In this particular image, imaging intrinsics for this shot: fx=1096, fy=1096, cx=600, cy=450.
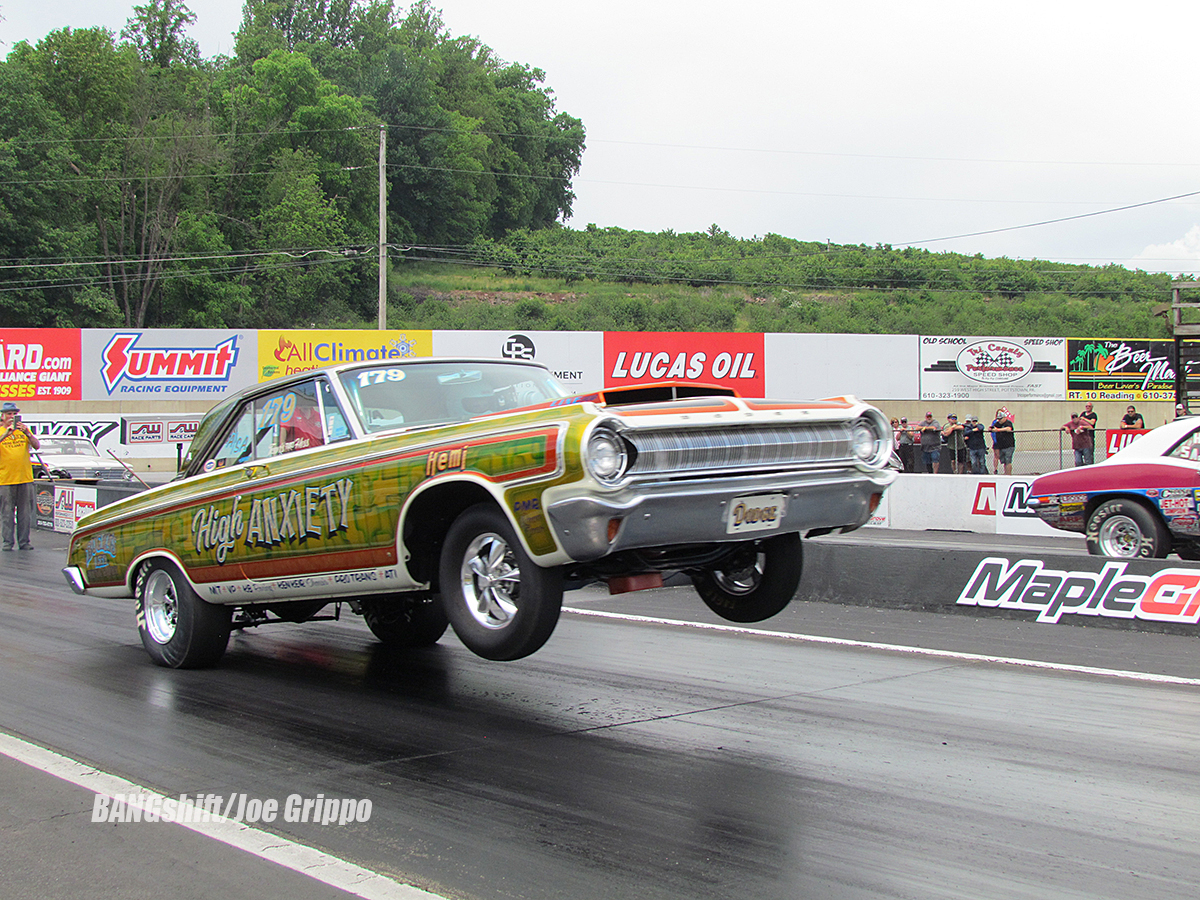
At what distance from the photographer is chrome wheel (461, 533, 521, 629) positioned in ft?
16.2

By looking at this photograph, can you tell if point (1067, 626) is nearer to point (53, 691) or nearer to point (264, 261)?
point (53, 691)

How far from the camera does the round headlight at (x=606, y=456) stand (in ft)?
14.9

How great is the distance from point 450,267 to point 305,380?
237ft

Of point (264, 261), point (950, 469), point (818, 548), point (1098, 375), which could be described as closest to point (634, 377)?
point (950, 469)

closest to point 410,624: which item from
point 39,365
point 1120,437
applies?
point 1120,437

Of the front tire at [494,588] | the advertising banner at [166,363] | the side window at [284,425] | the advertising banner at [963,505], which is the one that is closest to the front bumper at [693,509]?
the front tire at [494,588]

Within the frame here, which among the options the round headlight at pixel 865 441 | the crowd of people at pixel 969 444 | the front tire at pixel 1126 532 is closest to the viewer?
the round headlight at pixel 865 441

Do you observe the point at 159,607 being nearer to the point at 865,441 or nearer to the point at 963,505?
the point at 865,441

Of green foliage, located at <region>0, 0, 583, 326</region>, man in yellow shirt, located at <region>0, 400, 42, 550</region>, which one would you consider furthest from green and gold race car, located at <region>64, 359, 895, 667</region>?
green foliage, located at <region>0, 0, 583, 326</region>

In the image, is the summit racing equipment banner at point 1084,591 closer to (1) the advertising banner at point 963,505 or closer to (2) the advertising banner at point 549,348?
(1) the advertising banner at point 963,505

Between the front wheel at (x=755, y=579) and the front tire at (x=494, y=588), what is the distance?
4.35 feet

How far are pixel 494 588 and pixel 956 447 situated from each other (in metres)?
22.0

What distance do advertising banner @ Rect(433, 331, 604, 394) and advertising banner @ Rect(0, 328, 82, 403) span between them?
10.9 metres

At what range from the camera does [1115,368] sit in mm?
39000
